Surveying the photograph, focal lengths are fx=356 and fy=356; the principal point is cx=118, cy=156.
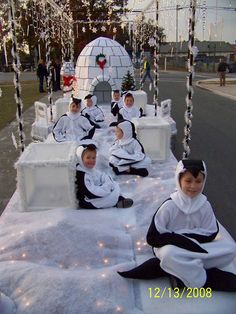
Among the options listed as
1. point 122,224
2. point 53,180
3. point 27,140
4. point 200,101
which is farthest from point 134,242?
point 200,101

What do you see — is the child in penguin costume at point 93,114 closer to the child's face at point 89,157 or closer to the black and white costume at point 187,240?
the child's face at point 89,157

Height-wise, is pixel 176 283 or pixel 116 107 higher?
pixel 116 107

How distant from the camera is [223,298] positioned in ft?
10.0

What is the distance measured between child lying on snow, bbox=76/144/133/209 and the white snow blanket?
11cm

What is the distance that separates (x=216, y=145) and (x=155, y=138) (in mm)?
2741

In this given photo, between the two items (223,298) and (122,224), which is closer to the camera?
(223,298)

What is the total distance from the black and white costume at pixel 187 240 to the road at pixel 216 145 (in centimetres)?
153

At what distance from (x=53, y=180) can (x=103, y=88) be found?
933cm

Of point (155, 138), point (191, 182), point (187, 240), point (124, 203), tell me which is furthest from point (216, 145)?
point (187, 240)

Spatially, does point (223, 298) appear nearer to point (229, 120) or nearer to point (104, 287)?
point (104, 287)

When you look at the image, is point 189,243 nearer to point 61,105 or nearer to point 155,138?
point 155,138

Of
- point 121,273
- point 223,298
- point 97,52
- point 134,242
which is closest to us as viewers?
point 223,298

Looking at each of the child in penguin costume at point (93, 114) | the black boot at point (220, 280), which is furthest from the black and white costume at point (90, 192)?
the child in penguin costume at point (93, 114)
